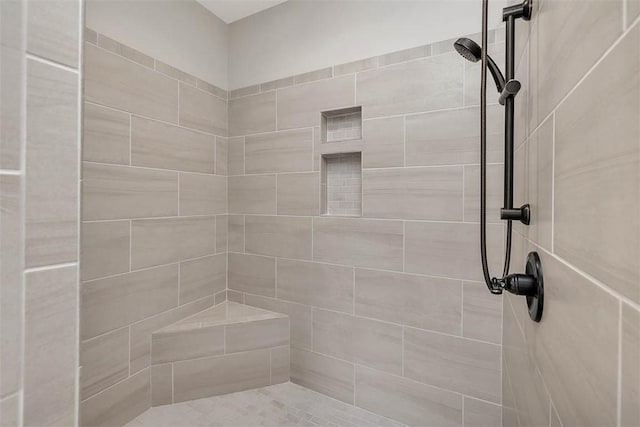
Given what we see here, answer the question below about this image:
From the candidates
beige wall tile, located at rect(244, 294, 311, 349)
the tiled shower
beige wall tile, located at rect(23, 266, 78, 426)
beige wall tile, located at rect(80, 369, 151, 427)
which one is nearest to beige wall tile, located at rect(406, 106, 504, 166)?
the tiled shower

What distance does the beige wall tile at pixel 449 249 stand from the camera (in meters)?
1.38

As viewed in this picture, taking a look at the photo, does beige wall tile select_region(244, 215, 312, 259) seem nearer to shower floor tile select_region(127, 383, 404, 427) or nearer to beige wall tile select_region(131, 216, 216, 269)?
beige wall tile select_region(131, 216, 216, 269)

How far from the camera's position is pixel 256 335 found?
188 centimetres

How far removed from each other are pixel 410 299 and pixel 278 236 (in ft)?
2.87

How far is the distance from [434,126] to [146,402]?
6.81 feet

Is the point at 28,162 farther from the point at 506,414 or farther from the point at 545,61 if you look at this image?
the point at 506,414

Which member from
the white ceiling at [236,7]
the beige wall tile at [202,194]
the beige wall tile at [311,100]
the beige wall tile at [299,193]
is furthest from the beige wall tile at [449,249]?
the white ceiling at [236,7]

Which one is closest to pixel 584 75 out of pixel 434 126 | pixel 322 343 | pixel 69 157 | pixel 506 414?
pixel 69 157

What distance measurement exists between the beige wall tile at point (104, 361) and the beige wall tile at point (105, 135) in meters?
0.85

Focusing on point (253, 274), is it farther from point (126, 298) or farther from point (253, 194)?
point (126, 298)

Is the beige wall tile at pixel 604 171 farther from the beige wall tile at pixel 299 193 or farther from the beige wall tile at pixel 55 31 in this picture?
the beige wall tile at pixel 299 193

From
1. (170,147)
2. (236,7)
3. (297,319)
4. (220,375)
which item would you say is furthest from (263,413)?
(236,7)

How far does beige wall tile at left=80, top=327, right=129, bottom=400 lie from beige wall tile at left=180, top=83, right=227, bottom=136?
3.98 feet

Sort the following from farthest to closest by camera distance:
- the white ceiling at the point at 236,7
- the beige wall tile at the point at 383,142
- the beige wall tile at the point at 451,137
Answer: the white ceiling at the point at 236,7, the beige wall tile at the point at 383,142, the beige wall tile at the point at 451,137
